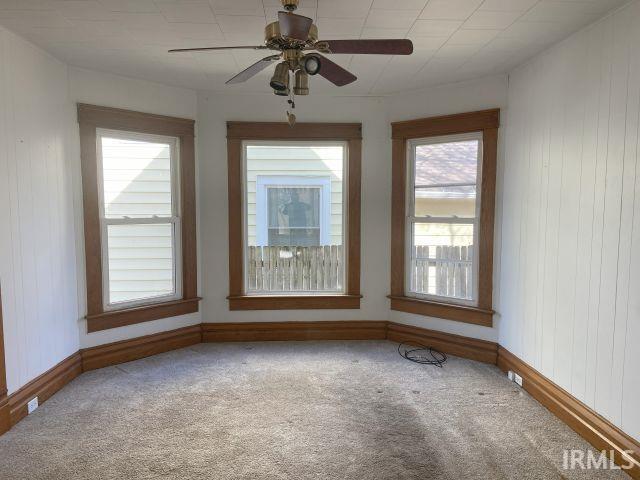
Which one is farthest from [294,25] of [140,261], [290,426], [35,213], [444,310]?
[444,310]

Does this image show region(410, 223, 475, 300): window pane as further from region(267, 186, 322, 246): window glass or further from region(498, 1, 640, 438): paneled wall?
region(267, 186, 322, 246): window glass

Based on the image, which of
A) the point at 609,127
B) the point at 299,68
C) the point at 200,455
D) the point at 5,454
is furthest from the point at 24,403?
the point at 609,127

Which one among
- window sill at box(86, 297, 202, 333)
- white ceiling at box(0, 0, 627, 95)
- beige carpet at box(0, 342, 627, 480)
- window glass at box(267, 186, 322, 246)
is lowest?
beige carpet at box(0, 342, 627, 480)

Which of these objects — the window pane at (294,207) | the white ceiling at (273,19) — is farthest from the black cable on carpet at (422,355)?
the white ceiling at (273,19)

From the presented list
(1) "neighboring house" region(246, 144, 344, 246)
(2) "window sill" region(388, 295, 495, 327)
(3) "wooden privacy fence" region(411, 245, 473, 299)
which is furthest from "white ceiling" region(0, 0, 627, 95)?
(2) "window sill" region(388, 295, 495, 327)

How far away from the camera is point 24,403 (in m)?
2.86

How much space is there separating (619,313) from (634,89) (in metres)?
1.24

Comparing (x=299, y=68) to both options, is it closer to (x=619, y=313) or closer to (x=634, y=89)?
(x=634, y=89)

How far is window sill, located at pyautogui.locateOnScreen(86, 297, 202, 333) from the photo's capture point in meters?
3.70

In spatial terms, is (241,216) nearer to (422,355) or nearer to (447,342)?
(422,355)

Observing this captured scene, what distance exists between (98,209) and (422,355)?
128 inches

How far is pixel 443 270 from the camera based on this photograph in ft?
13.7

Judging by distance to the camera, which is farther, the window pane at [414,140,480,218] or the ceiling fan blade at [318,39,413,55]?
the window pane at [414,140,480,218]

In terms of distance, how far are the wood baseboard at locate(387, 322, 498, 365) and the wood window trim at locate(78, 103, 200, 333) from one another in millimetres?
2134
